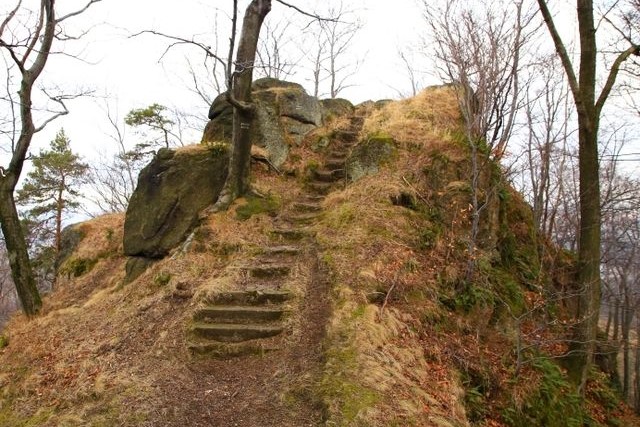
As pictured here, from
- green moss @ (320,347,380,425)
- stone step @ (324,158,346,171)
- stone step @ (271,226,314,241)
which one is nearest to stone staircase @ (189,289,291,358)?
green moss @ (320,347,380,425)

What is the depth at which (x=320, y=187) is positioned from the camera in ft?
31.6

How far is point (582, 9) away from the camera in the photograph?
688 centimetres

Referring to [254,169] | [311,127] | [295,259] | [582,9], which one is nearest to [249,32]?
[254,169]

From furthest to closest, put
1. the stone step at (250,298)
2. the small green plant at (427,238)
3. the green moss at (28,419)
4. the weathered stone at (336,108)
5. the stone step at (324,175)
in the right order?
the weathered stone at (336,108) < the stone step at (324,175) < the small green plant at (427,238) < the stone step at (250,298) < the green moss at (28,419)

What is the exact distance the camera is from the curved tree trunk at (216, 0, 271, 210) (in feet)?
27.5

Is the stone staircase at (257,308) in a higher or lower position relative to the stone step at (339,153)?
lower

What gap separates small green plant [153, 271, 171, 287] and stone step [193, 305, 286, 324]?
134cm

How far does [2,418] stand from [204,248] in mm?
3612

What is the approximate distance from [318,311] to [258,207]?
3402 mm

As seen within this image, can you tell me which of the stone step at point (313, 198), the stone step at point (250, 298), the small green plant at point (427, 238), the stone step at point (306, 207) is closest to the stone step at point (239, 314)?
the stone step at point (250, 298)

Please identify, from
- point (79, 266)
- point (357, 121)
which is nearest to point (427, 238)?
point (357, 121)

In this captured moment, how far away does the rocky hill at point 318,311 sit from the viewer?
14.7ft

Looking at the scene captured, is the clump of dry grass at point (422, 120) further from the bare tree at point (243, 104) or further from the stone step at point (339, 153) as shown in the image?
the bare tree at point (243, 104)

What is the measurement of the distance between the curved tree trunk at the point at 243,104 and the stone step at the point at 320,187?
1.73 meters
